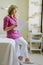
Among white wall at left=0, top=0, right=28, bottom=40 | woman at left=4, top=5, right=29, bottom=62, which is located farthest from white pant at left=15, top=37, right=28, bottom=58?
white wall at left=0, top=0, right=28, bottom=40

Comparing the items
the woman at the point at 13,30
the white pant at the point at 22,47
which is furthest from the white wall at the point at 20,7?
the white pant at the point at 22,47

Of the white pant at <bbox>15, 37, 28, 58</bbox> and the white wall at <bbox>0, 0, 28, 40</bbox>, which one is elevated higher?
the white wall at <bbox>0, 0, 28, 40</bbox>

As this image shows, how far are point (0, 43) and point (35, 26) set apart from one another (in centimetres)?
262

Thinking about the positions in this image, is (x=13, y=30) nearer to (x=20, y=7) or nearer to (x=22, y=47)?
(x=22, y=47)

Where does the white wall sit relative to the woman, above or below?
above

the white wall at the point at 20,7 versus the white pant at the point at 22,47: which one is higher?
the white wall at the point at 20,7

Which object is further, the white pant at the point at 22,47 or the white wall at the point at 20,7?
the white wall at the point at 20,7

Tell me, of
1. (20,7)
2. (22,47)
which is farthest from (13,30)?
(20,7)

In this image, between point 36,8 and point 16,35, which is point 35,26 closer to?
point 36,8

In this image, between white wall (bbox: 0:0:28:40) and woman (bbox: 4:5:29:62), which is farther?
white wall (bbox: 0:0:28:40)

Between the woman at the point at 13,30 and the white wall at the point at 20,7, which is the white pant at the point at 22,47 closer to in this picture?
the woman at the point at 13,30

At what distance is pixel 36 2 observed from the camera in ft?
16.3

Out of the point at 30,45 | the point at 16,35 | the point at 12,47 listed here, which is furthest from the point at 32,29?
the point at 12,47

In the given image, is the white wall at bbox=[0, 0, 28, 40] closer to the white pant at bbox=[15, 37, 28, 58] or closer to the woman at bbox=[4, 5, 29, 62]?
the woman at bbox=[4, 5, 29, 62]
